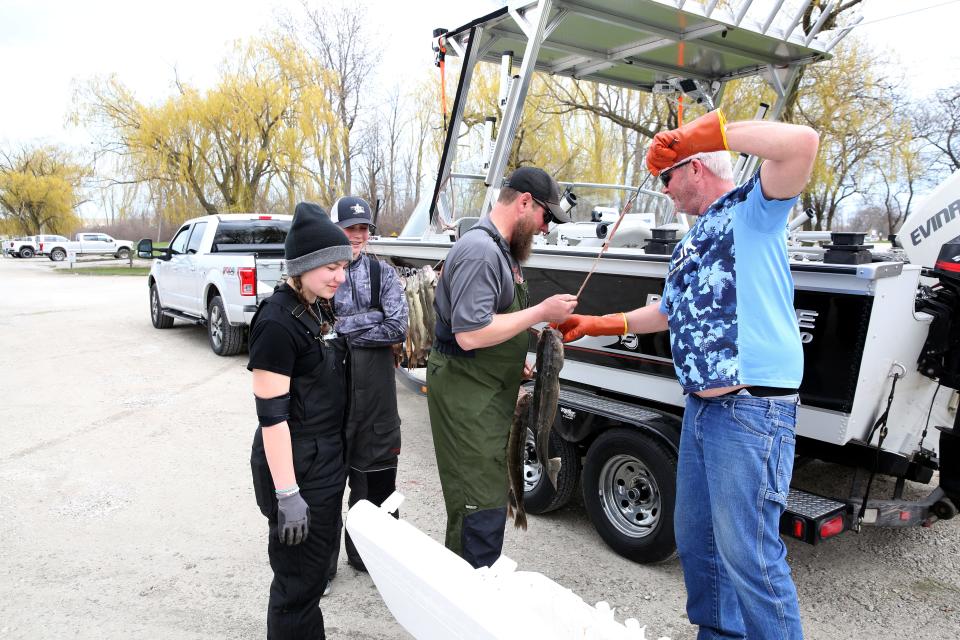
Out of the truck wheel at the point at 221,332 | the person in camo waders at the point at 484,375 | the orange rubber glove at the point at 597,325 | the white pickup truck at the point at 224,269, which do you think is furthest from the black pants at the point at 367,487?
the truck wheel at the point at 221,332

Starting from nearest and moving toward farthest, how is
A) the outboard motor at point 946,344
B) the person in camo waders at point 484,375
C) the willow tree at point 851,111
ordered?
1. the person in camo waders at point 484,375
2. the outboard motor at point 946,344
3. the willow tree at point 851,111

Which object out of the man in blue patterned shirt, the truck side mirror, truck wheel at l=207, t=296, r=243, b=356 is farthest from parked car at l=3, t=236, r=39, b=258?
the man in blue patterned shirt

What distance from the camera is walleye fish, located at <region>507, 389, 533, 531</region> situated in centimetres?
282

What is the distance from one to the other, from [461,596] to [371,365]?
219cm

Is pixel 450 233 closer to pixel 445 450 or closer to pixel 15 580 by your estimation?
pixel 445 450

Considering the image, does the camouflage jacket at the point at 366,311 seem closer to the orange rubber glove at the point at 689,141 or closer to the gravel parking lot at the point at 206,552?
the gravel parking lot at the point at 206,552

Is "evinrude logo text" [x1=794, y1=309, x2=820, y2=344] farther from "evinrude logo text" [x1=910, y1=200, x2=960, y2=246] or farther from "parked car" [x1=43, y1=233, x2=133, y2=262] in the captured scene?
"parked car" [x1=43, y1=233, x2=133, y2=262]

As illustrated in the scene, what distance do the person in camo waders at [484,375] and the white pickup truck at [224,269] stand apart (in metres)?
6.40

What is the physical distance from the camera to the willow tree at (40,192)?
2039 inches

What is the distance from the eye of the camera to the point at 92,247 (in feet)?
125

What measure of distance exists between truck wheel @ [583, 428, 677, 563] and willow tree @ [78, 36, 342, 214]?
1086 inches

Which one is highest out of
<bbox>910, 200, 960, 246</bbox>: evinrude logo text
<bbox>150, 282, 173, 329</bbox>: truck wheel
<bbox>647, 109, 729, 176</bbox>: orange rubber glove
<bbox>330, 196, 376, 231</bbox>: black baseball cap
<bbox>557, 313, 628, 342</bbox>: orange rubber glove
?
<bbox>647, 109, 729, 176</bbox>: orange rubber glove

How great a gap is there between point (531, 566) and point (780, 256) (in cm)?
242

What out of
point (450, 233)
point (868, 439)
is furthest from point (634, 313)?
point (450, 233)
